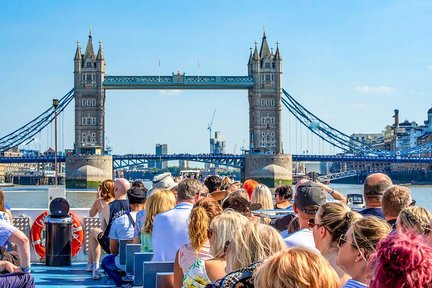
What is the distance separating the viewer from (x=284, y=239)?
3.59 meters

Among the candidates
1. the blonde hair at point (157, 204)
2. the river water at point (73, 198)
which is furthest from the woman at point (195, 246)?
the river water at point (73, 198)

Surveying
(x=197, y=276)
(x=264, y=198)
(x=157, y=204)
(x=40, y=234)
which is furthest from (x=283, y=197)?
(x=197, y=276)

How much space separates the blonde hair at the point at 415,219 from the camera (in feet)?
10.8

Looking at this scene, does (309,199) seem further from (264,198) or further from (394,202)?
(264,198)

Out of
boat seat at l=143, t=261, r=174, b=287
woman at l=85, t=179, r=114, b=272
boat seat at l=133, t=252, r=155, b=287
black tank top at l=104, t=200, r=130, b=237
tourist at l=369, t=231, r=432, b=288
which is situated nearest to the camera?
tourist at l=369, t=231, r=432, b=288

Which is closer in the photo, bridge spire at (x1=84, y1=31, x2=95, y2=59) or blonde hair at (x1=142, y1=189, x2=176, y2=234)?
blonde hair at (x1=142, y1=189, x2=176, y2=234)

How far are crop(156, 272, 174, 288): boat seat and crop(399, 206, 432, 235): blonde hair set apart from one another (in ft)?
4.09

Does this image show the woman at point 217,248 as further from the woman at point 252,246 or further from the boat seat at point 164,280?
the boat seat at point 164,280

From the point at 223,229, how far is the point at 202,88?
64780 mm

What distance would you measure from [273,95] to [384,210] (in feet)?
232

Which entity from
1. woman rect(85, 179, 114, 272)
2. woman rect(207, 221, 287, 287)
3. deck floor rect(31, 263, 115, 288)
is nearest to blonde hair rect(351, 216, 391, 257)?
woman rect(207, 221, 287, 287)

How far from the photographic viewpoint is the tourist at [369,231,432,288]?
187 cm

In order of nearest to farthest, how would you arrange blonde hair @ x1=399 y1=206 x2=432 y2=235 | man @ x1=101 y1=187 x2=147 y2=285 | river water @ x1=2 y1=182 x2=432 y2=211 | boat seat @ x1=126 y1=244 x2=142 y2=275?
blonde hair @ x1=399 y1=206 x2=432 y2=235 < boat seat @ x1=126 y1=244 x2=142 y2=275 < man @ x1=101 y1=187 x2=147 y2=285 < river water @ x1=2 y1=182 x2=432 y2=211

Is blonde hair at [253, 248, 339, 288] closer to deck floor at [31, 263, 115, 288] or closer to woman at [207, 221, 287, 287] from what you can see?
woman at [207, 221, 287, 287]
